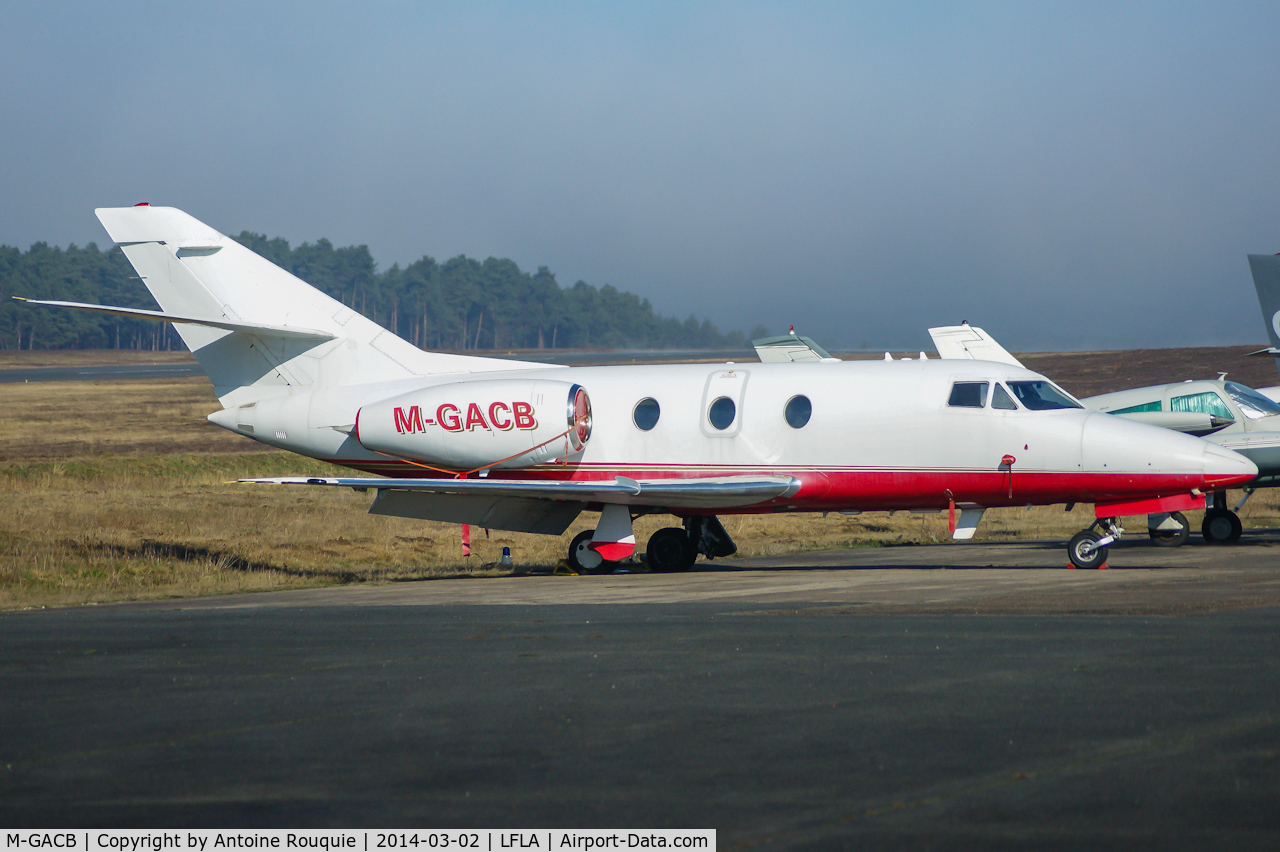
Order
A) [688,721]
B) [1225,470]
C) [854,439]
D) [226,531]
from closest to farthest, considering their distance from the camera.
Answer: [688,721], [1225,470], [854,439], [226,531]

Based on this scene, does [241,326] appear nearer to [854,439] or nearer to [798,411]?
[798,411]

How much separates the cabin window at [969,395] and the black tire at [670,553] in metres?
4.93

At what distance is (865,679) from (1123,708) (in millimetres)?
1724

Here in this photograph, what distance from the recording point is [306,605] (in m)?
14.7

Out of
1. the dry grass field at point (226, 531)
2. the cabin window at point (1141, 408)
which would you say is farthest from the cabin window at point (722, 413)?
the cabin window at point (1141, 408)

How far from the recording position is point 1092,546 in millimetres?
17219

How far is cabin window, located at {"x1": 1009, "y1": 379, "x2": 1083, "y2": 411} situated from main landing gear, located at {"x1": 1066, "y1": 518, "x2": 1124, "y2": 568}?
5.83ft

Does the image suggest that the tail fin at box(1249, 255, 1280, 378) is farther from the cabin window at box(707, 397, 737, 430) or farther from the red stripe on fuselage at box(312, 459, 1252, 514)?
the cabin window at box(707, 397, 737, 430)

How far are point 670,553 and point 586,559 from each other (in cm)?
160

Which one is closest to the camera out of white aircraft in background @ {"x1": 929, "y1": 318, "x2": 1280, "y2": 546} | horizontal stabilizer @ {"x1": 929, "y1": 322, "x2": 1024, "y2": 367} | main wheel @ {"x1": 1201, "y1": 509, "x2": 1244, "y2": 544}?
white aircraft in background @ {"x1": 929, "y1": 318, "x2": 1280, "y2": 546}

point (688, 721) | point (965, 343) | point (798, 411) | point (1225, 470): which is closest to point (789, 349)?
point (965, 343)

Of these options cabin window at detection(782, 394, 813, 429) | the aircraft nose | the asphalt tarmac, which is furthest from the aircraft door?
the aircraft nose

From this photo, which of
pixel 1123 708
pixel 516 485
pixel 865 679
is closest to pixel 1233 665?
pixel 1123 708

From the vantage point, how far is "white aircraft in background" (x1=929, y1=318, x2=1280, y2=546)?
73.6 ft
